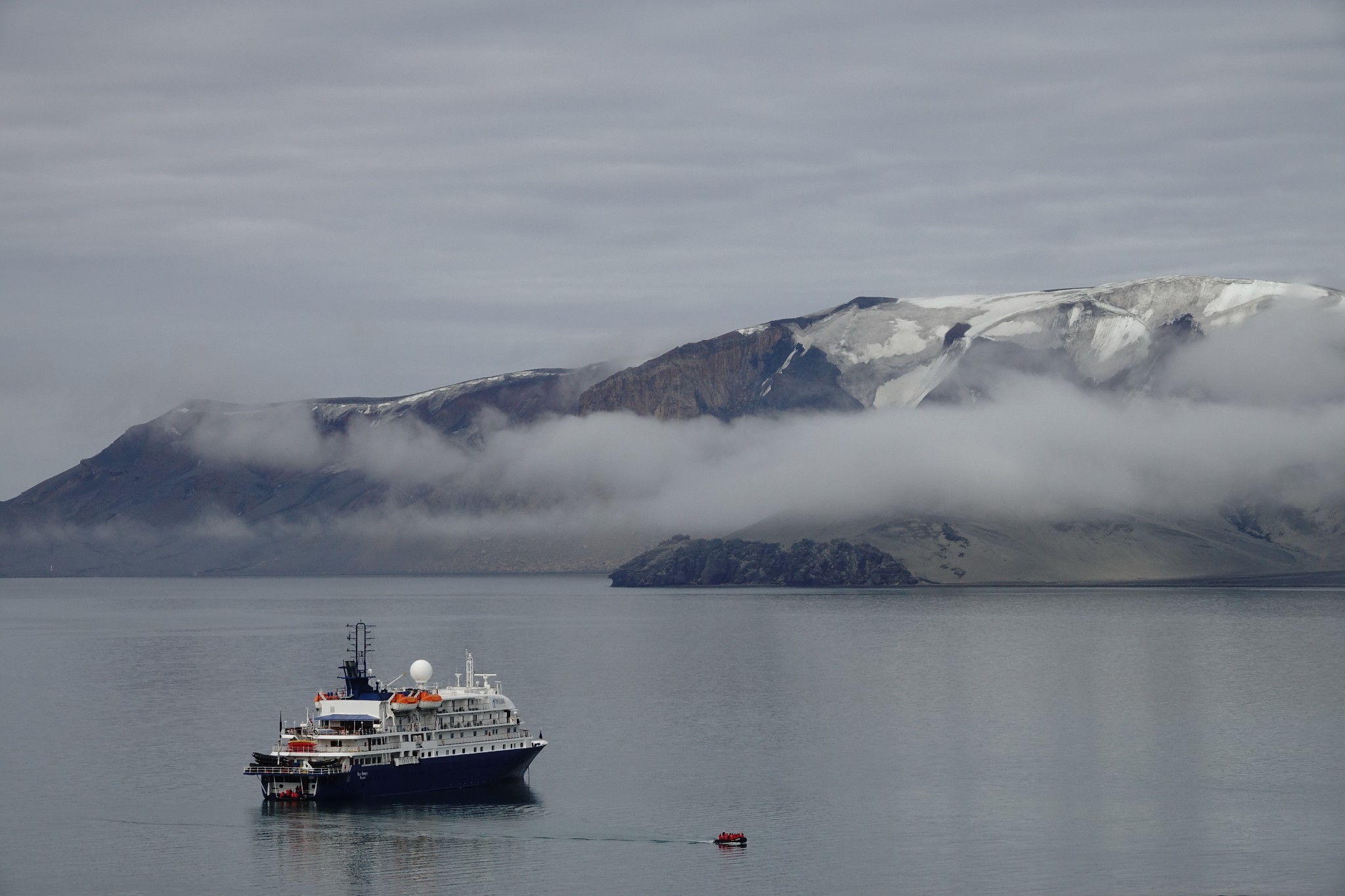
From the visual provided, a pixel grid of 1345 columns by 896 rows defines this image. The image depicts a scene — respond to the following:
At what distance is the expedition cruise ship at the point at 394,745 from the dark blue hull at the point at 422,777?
5cm

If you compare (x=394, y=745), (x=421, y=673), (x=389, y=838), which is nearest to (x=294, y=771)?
(x=394, y=745)

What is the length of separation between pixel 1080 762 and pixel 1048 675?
67482 millimetres

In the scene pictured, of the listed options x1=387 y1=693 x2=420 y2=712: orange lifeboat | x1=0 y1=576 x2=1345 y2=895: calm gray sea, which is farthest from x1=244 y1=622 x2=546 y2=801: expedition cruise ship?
x1=0 y1=576 x2=1345 y2=895: calm gray sea

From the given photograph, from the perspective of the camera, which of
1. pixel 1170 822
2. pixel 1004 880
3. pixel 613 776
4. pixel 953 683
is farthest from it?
pixel 953 683

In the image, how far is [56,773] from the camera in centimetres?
12488

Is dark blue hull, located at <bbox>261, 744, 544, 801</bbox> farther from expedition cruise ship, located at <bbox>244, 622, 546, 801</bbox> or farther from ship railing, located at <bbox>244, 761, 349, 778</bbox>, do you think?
ship railing, located at <bbox>244, 761, 349, 778</bbox>

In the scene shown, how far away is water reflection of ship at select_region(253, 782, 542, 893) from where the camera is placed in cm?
9269

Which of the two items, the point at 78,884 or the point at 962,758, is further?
the point at 962,758

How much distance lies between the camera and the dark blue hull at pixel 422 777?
110 meters

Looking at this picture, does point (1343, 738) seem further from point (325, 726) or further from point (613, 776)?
point (325, 726)

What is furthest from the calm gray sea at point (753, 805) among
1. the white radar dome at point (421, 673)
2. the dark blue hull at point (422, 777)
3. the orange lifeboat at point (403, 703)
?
the white radar dome at point (421, 673)

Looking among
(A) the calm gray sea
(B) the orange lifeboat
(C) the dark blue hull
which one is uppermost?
(B) the orange lifeboat

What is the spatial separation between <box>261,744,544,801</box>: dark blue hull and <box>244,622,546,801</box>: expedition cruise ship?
47 millimetres

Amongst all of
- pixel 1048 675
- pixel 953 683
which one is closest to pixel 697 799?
pixel 953 683
